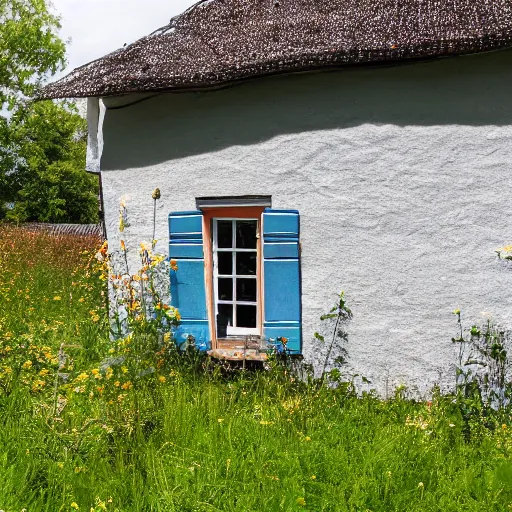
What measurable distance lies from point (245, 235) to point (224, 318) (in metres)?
0.84

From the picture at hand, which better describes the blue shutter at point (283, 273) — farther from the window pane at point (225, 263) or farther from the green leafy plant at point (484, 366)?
the green leafy plant at point (484, 366)

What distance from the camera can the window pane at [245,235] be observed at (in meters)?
5.62

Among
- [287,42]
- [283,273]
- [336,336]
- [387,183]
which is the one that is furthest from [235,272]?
[287,42]

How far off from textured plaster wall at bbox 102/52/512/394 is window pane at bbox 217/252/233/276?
0.62 metres

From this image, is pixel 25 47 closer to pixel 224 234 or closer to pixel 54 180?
pixel 54 180

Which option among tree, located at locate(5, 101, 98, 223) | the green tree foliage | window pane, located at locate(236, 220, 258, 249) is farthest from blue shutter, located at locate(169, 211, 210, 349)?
tree, located at locate(5, 101, 98, 223)

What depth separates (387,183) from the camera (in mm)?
5039

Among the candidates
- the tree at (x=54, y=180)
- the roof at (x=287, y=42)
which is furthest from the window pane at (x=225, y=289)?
the tree at (x=54, y=180)

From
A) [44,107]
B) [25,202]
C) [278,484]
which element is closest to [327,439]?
[278,484]

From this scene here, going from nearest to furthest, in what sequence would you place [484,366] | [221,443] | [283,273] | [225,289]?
1. [221,443]
2. [484,366]
3. [283,273]
4. [225,289]

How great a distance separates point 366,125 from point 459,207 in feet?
A: 3.38

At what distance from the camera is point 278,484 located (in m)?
3.31

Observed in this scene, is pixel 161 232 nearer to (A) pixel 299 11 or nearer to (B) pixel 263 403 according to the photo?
(B) pixel 263 403

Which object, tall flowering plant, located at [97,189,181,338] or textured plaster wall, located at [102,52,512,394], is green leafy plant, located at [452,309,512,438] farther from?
tall flowering plant, located at [97,189,181,338]
